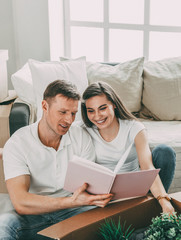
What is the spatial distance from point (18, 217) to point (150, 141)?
1.03 meters

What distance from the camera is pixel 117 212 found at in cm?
118

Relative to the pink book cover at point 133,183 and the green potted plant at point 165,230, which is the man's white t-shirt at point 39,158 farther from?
the green potted plant at point 165,230

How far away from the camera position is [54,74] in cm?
221

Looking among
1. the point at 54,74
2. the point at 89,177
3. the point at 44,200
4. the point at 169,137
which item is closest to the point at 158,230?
the point at 89,177

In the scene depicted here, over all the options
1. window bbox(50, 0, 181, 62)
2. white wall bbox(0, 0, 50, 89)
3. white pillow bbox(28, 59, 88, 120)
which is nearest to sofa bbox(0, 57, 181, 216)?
white pillow bbox(28, 59, 88, 120)

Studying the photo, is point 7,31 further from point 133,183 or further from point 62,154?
point 133,183

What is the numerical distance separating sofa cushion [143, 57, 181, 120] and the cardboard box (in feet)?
3.82

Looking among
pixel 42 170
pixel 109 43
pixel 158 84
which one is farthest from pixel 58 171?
pixel 109 43

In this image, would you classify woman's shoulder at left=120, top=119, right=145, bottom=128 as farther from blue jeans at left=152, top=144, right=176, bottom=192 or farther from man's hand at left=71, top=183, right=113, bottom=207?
man's hand at left=71, top=183, right=113, bottom=207

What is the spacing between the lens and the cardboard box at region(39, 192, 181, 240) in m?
1.09

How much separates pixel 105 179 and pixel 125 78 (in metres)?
1.37

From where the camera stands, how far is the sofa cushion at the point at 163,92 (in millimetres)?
2400

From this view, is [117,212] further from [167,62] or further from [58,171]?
[167,62]

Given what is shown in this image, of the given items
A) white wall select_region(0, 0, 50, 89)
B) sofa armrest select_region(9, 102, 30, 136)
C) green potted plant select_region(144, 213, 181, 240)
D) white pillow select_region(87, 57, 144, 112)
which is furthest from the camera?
white wall select_region(0, 0, 50, 89)
